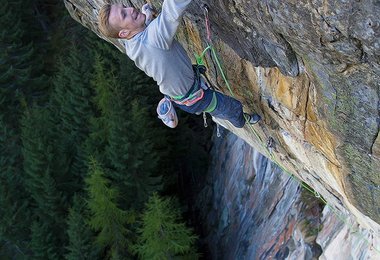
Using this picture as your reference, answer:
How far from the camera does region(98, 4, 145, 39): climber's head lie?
210 inches

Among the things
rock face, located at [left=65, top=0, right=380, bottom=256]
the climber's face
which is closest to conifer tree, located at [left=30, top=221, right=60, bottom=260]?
rock face, located at [left=65, top=0, right=380, bottom=256]

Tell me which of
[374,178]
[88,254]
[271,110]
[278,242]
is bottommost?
[88,254]

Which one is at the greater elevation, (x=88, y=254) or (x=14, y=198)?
(x=88, y=254)

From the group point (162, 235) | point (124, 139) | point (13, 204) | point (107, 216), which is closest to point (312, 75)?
point (162, 235)

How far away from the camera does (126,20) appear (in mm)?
5406

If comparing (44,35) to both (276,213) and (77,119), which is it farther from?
(276,213)

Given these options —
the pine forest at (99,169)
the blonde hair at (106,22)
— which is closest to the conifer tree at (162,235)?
the pine forest at (99,169)

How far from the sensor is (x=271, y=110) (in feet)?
22.8

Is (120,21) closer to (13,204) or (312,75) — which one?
(312,75)

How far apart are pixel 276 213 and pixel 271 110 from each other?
5957 millimetres

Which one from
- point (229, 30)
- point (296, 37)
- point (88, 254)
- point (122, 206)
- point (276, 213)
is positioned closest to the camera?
point (296, 37)

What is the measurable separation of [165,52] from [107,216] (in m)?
11.0

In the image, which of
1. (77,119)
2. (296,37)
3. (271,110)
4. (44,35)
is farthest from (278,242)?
(44,35)

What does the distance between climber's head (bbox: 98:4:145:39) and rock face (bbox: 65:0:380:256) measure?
67 cm
